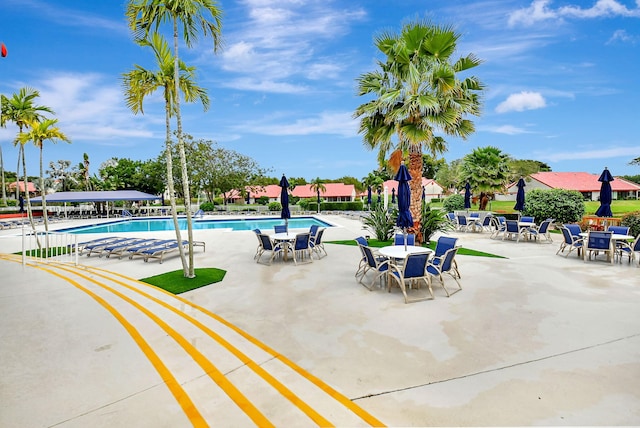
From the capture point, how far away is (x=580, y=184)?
142 ft

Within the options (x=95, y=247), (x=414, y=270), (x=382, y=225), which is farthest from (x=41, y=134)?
(x=414, y=270)

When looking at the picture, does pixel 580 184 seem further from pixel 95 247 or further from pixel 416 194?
pixel 95 247

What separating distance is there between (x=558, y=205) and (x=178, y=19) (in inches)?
712

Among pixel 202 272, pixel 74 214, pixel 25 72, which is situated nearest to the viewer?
pixel 202 272

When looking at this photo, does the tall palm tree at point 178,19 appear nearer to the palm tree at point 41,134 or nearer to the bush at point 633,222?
the palm tree at point 41,134

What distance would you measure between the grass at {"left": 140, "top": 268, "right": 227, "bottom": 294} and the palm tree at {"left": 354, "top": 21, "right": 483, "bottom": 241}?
7.14 meters

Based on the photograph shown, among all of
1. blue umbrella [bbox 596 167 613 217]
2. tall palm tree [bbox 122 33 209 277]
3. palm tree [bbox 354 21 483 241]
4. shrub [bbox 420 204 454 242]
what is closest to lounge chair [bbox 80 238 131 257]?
tall palm tree [bbox 122 33 209 277]

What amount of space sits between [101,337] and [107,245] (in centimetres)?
830

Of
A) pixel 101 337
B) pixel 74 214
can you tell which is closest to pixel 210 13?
pixel 101 337

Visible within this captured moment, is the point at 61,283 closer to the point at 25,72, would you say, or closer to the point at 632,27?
the point at 25,72

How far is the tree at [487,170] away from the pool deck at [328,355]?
59.8ft

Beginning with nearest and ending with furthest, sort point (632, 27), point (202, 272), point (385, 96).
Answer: point (202, 272) < point (385, 96) < point (632, 27)

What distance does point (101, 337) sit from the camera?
14.7ft

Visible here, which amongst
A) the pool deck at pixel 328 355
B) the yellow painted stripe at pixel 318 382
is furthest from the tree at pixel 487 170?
the yellow painted stripe at pixel 318 382
